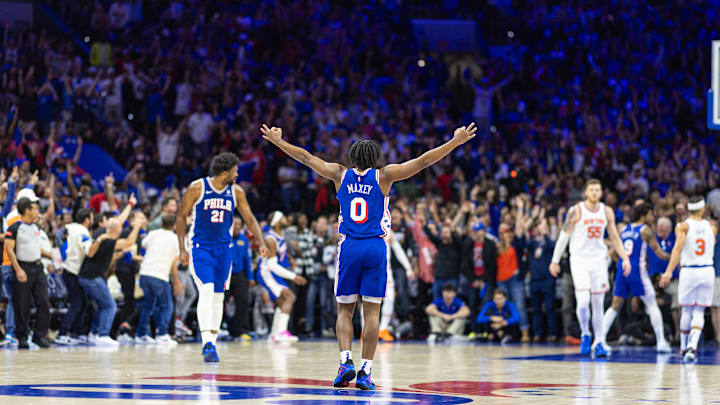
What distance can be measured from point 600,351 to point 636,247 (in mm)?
2528

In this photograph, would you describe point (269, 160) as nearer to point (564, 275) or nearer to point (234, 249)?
point (234, 249)

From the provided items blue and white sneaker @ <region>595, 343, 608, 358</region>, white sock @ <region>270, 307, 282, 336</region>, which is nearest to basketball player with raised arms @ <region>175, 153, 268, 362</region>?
blue and white sneaker @ <region>595, 343, 608, 358</region>

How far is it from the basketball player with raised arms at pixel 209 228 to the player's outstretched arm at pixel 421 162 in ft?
10.4

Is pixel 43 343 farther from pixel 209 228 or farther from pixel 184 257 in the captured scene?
pixel 209 228

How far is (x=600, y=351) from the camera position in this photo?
46.9 ft

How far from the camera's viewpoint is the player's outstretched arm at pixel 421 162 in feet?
30.2

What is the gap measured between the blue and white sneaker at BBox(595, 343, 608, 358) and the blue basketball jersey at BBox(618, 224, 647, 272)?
1919mm

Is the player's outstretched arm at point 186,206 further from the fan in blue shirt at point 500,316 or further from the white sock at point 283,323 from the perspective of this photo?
the fan in blue shirt at point 500,316

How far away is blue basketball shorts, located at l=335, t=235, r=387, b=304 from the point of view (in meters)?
9.23

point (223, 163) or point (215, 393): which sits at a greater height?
point (223, 163)

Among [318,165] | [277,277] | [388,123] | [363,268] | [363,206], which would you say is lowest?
[363,268]

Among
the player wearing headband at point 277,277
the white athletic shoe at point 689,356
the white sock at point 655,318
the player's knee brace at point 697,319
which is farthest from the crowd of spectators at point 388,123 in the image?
the white athletic shoe at point 689,356

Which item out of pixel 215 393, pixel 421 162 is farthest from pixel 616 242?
pixel 215 393

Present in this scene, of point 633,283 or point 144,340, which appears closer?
point 633,283
